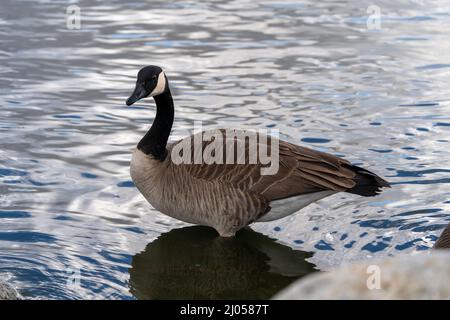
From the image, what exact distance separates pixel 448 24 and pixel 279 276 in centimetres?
813

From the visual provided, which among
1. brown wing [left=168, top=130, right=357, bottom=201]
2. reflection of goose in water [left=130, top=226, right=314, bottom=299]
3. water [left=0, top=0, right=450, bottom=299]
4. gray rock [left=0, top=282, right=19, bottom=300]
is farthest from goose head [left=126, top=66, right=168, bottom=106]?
gray rock [left=0, top=282, right=19, bottom=300]

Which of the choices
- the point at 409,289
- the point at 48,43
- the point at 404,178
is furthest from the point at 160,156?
the point at 48,43

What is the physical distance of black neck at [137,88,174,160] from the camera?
324 inches

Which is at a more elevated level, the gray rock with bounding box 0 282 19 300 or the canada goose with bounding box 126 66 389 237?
the canada goose with bounding box 126 66 389 237

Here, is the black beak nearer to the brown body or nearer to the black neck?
the black neck

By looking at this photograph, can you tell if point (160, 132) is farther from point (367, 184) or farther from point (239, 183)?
point (367, 184)

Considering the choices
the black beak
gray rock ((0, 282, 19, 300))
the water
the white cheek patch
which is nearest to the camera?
gray rock ((0, 282, 19, 300))

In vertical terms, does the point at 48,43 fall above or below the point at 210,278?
above

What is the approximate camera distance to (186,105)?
36.8ft

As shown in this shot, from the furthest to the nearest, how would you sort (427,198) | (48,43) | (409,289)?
1. (48,43)
2. (427,198)
3. (409,289)

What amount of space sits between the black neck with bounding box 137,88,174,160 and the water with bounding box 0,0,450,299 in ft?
2.41

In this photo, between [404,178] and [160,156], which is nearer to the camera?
[160,156]

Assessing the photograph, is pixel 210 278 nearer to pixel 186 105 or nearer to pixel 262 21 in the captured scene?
pixel 186 105

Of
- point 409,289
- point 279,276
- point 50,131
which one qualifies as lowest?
point 279,276
